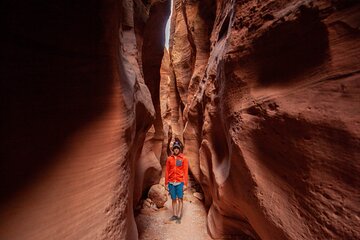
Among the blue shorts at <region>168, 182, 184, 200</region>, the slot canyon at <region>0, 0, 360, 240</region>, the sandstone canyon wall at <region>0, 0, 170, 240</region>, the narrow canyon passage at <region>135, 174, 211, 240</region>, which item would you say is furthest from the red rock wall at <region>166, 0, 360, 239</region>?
the sandstone canyon wall at <region>0, 0, 170, 240</region>

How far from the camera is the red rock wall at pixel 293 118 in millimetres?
1645

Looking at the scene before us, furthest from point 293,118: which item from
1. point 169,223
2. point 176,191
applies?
point 169,223

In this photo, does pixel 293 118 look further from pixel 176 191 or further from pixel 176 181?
pixel 176 191

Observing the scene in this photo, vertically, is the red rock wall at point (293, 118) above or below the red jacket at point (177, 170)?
above

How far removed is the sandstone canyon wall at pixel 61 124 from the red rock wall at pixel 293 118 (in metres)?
1.74

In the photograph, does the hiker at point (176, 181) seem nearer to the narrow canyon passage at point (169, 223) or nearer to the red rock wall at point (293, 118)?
the narrow canyon passage at point (169, 223)

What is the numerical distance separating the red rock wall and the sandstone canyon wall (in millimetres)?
1737

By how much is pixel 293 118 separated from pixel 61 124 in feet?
7.52

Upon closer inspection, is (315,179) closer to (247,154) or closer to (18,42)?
(247,154)

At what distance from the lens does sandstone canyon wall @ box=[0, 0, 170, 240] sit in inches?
58.5

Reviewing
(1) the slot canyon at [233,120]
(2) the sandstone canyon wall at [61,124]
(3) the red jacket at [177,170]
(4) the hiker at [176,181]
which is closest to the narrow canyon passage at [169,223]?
(4) the hiker at [176,181]

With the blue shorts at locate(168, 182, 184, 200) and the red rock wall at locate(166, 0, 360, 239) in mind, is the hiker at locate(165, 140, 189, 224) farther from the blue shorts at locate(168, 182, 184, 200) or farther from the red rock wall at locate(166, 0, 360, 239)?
the red rock wall at locate(166, 0, 360, 239)

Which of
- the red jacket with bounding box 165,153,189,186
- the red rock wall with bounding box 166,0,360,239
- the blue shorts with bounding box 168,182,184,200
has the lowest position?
the blue shorts with bounding box 168,182,184,200

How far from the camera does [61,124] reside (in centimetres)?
180
